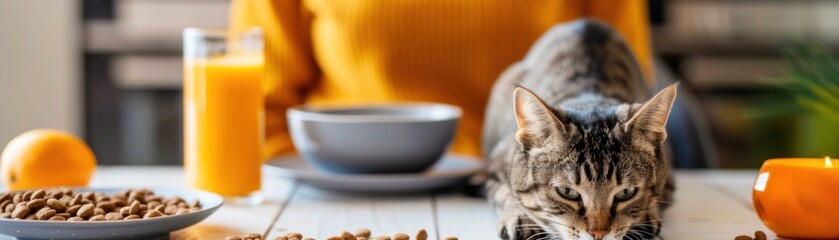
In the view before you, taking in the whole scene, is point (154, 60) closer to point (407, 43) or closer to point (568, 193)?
point (407, 43)

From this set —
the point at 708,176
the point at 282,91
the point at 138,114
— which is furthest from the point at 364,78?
the point at 138,114

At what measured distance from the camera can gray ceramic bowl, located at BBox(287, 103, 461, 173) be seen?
52.5 inches

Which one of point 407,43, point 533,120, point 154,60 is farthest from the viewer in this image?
point 154,60

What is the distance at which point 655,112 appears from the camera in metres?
1.04

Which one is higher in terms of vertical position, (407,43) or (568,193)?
(407,43)

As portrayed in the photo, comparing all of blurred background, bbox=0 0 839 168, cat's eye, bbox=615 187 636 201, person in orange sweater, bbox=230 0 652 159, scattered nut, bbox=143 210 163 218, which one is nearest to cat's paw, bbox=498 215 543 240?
cat's eye, bbox=615 187 636 201

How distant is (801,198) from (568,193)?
0.83 feet

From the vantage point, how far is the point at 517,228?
108cm

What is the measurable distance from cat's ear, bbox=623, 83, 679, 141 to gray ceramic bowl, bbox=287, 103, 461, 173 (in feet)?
1.23

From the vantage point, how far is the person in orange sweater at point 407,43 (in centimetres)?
183

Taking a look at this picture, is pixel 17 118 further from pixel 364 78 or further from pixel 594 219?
pixel 594 219

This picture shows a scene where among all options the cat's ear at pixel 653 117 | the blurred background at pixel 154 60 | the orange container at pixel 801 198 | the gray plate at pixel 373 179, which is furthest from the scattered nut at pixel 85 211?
the blurred background at pixel 154 60

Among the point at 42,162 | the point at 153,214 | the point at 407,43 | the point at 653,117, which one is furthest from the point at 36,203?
the point at 407,43

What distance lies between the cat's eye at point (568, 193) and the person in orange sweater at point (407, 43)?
83 centimetres
